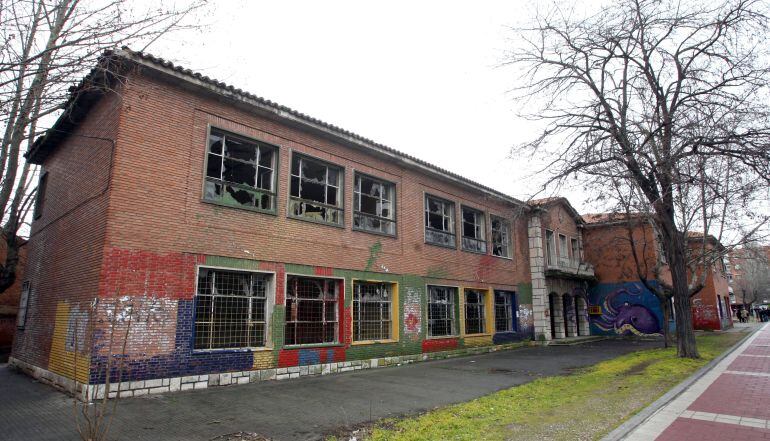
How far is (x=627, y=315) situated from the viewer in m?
25.7

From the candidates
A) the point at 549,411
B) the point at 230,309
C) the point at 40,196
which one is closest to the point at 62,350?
the point at 230,309

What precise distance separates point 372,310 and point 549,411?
7180 mm

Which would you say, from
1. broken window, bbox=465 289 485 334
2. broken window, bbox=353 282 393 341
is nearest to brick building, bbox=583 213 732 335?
broken window, bbox=465 289 485 334

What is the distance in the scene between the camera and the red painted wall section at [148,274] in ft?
28.6

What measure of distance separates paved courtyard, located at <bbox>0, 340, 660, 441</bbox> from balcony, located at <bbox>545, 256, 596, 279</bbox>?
10.2 meters

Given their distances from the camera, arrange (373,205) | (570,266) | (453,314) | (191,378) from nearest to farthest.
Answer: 1. (191,378)
2. (373,205)
3. (453,314)
4. (570,266)

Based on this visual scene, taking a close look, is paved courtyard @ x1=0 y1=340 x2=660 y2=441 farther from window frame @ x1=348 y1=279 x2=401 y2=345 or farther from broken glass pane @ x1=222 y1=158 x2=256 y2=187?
broken glass pane @ x1=222 y1=158 x2=256 y2=187

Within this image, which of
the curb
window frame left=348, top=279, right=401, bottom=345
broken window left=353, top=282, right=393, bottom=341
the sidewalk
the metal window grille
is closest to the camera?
the curb

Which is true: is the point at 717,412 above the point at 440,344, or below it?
below

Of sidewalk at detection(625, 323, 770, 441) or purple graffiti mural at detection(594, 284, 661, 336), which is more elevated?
purple graffiti mural at detection(594, 284, 661, 336)

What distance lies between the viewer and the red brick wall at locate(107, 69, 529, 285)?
929 cm

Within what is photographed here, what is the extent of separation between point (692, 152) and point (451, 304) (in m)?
9.02

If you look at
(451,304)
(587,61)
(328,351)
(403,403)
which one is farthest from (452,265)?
(403,403)

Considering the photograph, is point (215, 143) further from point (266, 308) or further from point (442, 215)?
point (442, 215)
